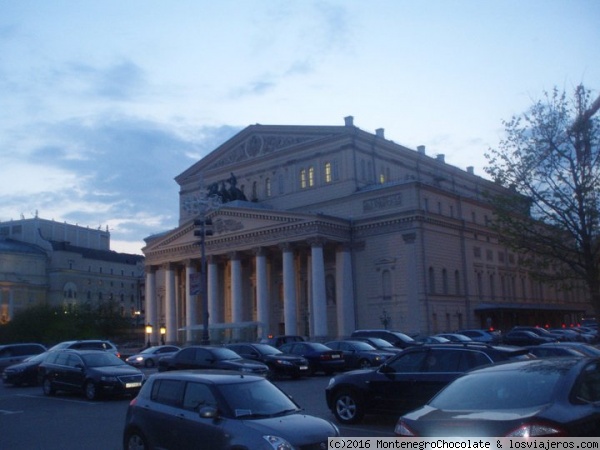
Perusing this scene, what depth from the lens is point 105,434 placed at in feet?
50.7

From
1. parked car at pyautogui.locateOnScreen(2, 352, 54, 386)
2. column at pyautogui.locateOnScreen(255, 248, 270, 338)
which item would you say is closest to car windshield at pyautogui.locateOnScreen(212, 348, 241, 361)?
parked car at pyautogui.locateOnScreen(2, 352, 54, 386)

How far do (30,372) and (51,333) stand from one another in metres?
42.0

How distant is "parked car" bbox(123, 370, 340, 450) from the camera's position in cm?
945

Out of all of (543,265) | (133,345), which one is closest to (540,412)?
(543,265)

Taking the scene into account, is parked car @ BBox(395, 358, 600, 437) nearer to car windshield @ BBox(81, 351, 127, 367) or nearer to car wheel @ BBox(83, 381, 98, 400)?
car wheel @ BBox(83, 381, 98, 400)

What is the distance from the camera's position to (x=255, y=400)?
10539mm

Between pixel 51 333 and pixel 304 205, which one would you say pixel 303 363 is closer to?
pixel 304 205

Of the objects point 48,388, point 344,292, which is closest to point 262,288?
point 344,292

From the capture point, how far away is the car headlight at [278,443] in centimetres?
903

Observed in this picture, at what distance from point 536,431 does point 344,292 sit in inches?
2211

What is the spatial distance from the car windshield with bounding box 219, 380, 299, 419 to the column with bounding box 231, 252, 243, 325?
188 ft

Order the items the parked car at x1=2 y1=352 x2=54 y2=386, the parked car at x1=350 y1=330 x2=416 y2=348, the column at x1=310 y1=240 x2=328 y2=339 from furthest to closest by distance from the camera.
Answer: the column at x1=310 y1=240 x2=328 y2=339, the parked car at x1=350 y1=330 x2=416 y2=348, the parked car at x1=2 y1=352 x2=54 y2=386

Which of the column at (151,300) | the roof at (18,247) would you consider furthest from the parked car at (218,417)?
the roof at (18,247)

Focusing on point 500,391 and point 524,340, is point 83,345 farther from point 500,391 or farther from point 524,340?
point 500,391
